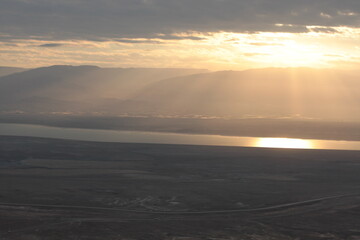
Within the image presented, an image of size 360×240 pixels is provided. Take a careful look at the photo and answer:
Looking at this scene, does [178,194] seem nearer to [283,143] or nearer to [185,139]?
[185,139]

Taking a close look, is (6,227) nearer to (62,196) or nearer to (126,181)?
(62,196)

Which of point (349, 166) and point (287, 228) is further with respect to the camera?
point (349, 166)

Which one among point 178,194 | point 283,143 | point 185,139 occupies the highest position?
point 185,139

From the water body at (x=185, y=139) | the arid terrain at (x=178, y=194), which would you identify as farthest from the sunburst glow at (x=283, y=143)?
the arid terrain at (x=178, y=194)

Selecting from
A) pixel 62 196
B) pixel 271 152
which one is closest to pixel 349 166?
pixel 271 152

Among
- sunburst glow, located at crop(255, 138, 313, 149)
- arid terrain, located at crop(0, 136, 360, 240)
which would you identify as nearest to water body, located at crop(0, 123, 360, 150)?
sunburst glow, located at crop(255, 138, 313, 149)

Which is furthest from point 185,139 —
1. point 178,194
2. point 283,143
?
point 178,194

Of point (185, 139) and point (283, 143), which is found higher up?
point (185, 139)

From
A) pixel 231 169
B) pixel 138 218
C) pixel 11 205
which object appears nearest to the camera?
pixel 138 218
